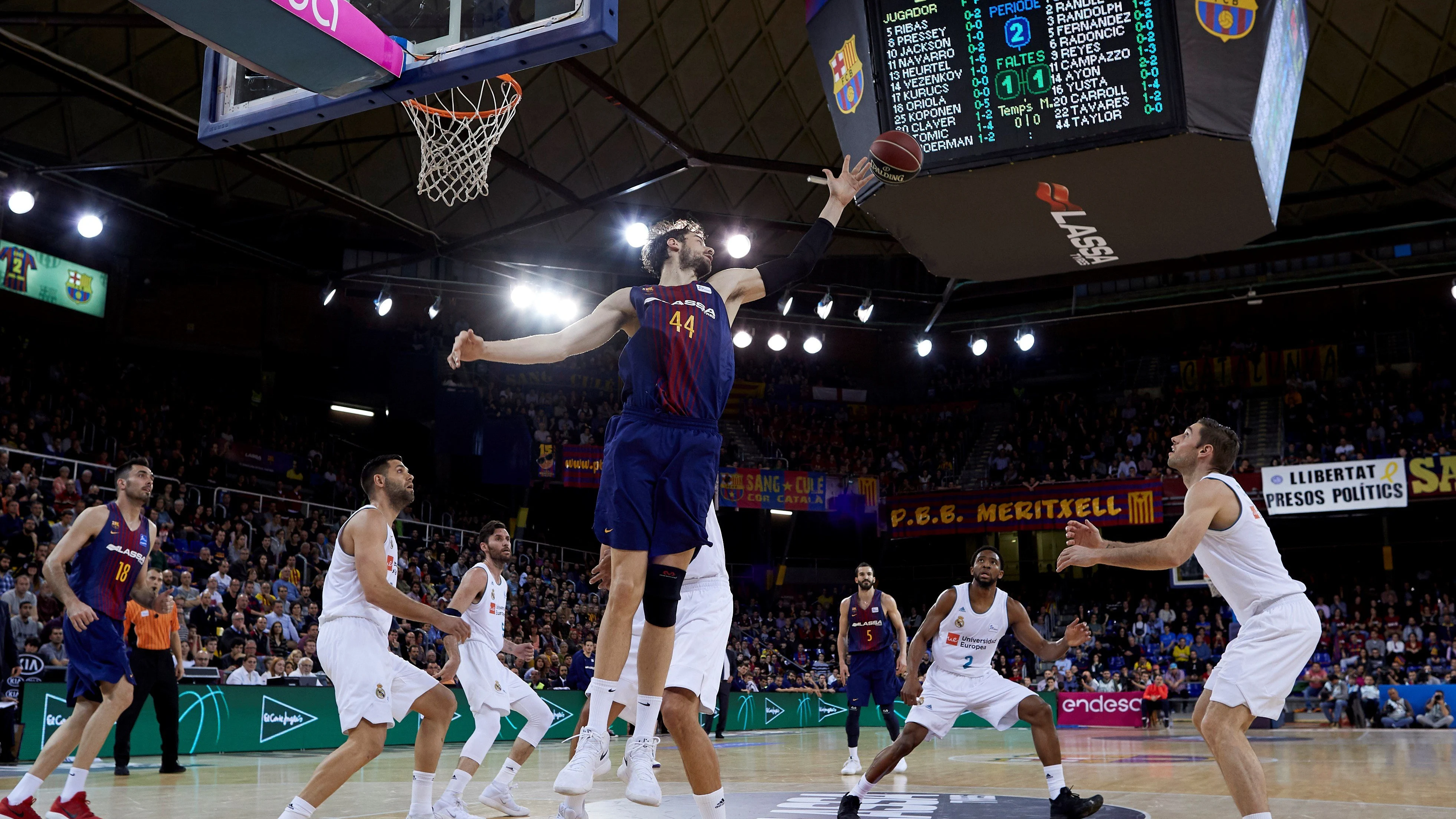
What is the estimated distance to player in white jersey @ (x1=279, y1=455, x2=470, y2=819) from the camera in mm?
5898

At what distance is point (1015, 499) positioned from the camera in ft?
103

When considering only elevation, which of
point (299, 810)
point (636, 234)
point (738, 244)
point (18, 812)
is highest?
point (636, 234)

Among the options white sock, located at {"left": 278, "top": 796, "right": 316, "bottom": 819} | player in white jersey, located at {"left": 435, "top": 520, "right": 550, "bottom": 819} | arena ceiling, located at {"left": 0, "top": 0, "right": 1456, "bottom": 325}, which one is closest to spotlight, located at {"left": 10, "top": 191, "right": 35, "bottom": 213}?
arena ceiling, located at {"left": 0, "top": 0, "right": 1456, "bottom": 325}

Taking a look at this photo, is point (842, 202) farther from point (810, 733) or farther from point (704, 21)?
point (810, 733)

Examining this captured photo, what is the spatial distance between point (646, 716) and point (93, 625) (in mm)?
4704

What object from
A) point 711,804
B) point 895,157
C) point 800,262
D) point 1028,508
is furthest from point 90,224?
point 1028,508

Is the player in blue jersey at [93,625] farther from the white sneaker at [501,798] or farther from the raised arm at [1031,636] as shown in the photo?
the raised arm at [1031,636]

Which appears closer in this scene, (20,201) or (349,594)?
(349,594)

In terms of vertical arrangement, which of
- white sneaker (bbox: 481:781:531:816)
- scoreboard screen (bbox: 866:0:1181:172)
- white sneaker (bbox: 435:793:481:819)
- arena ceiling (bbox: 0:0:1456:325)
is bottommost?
white sneaker (bbox: 481:781:531:816)

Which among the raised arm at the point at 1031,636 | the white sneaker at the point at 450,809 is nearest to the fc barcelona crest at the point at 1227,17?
the raised arm at the point at 1031,636

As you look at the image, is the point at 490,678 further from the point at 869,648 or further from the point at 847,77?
the point at 847,77

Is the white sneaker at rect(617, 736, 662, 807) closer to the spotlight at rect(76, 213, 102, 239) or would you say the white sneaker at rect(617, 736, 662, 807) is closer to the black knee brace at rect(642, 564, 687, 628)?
the black knee brace at rect(642, 564, 687, 628)

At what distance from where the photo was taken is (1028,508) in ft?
103

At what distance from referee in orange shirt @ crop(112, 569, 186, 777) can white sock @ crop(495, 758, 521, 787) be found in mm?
4982
